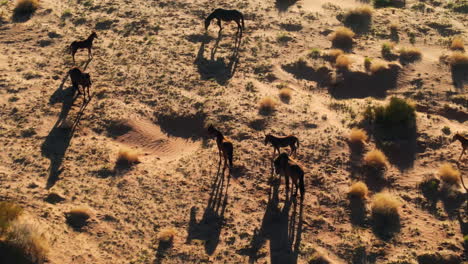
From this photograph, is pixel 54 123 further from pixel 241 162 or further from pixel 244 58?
pixel 244 58

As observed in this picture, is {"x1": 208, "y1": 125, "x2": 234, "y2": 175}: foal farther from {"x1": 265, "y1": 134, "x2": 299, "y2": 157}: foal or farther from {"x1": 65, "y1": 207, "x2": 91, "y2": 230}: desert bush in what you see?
{"x1": 65, "y1": 207, "x2": 91, "y2": 230}: desert bush

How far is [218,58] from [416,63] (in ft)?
34.3

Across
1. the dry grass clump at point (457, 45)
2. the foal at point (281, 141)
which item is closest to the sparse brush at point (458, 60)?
the dry grass clump at point (457, 45)

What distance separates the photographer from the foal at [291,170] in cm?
1577

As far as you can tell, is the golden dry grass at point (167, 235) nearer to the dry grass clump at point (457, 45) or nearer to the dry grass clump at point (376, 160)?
the dry grass clump at point (376, 160)

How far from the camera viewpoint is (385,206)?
15688mm

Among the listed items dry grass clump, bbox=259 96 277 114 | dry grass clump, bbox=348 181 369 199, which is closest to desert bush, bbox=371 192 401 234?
dry grass clump, bbox=348 181 369 199

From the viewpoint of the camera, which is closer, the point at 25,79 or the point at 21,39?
the point at 25,79

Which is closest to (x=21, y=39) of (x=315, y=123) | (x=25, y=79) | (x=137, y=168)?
(x=25, y=79)

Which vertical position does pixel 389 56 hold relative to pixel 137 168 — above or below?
above

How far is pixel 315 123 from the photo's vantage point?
1973 centimetres

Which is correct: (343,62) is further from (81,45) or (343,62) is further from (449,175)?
(81,45)

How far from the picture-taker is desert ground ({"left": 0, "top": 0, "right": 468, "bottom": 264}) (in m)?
15.1

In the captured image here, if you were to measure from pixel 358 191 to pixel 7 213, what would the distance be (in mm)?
12410
